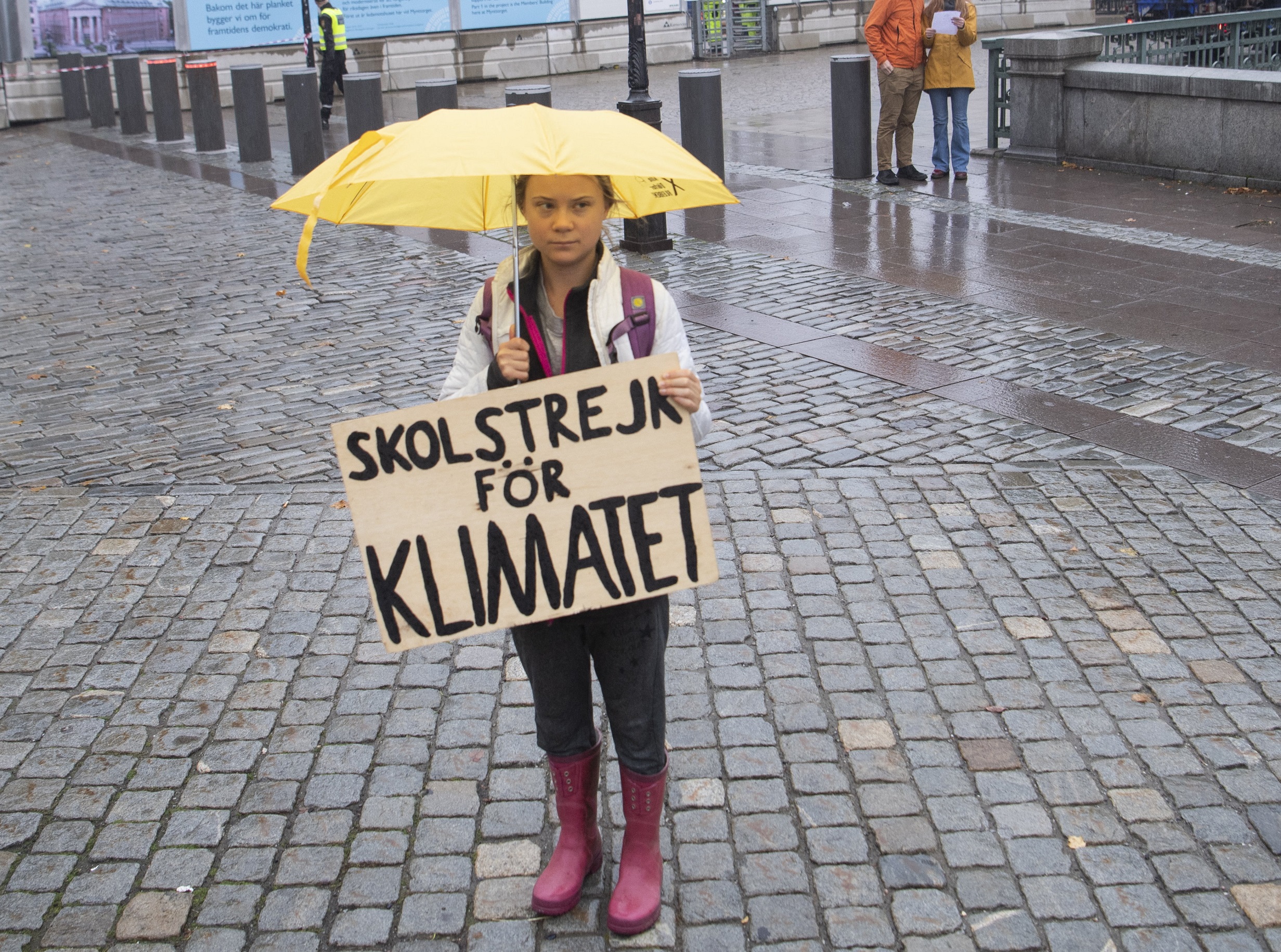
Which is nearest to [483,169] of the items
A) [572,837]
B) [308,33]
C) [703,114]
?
[572,837]

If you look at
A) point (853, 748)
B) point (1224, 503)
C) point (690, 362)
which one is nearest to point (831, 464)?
point (1224, 503)

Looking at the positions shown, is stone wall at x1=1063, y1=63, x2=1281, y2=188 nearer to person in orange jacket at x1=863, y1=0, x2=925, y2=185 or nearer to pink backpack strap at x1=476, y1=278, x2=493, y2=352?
person in orange jacket at x1=863, y1=0, x2=925, y2=185

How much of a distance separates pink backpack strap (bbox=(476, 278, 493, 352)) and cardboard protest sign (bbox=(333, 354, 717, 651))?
22cm

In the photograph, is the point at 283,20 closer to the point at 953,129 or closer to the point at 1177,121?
the point at 953,129

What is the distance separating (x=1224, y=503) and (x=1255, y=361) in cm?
193

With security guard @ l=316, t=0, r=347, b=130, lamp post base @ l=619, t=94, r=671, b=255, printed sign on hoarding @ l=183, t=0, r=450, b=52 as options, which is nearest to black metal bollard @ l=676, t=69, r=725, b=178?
lamp post base @ l=619, t=94, r=671, b=255

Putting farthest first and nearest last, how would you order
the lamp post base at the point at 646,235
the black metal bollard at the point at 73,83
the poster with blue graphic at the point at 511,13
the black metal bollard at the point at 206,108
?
the poster with blue graphic at the point at 511,13
the black metal bollard at the point at 73,83
the black metal bollard at the point at 206,108
the lamp post base at the point at 646,235

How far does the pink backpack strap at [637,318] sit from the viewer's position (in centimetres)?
273

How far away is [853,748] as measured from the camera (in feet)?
11.7

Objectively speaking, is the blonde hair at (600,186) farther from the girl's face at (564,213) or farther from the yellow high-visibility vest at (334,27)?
Result: the yellow high-visibility vest at (334,27)

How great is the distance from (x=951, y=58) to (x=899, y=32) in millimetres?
527

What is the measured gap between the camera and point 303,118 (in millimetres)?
14328

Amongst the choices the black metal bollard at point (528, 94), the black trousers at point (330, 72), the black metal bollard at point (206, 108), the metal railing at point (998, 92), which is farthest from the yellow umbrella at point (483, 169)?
the black trousers at point (330, 72)

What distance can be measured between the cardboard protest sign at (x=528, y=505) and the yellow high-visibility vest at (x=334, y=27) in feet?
59.1
